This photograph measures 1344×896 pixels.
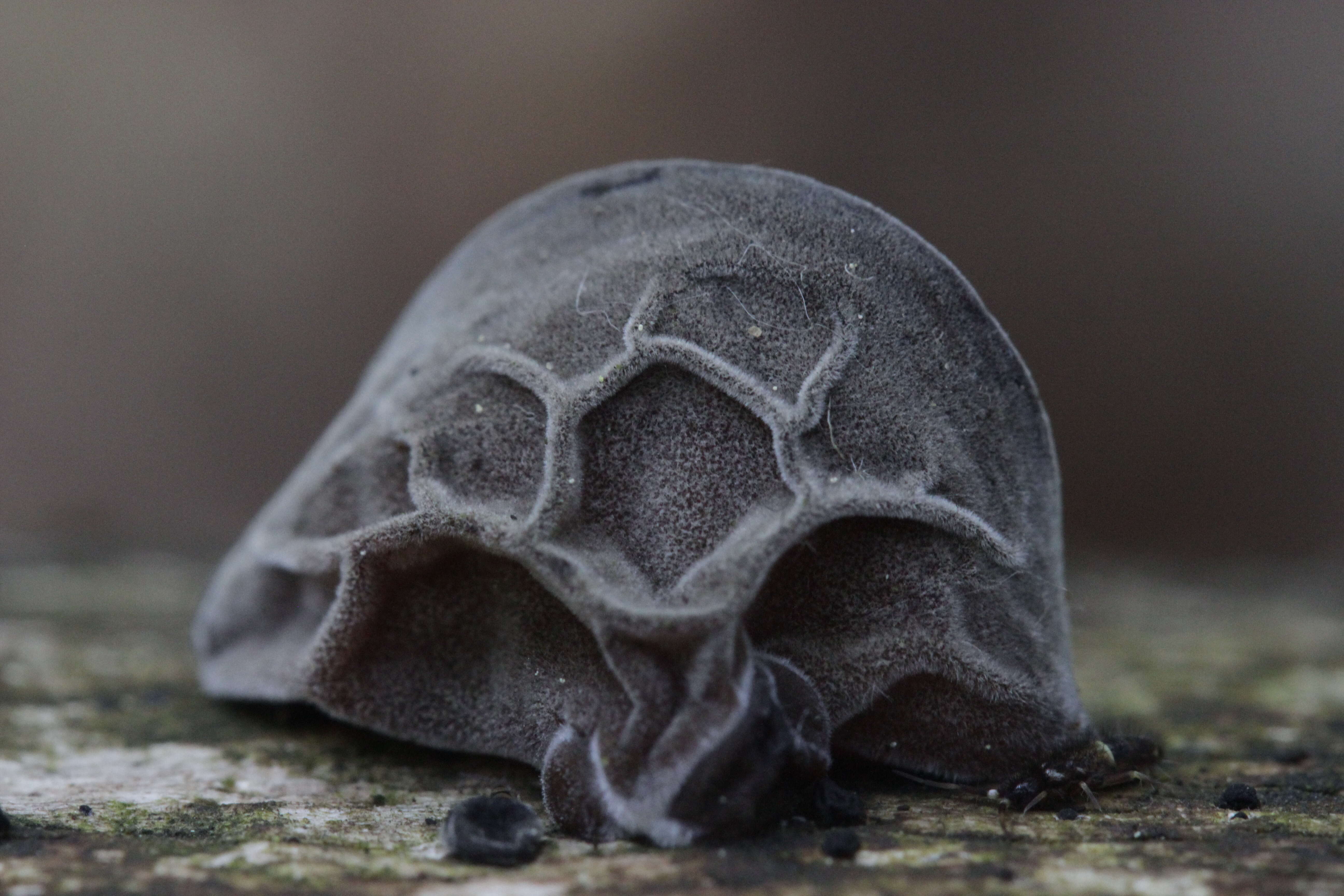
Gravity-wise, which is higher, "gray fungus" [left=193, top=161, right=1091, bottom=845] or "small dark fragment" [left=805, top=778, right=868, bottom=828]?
"gray fungus" [left=193, top=161, right=1091, bottom=845]

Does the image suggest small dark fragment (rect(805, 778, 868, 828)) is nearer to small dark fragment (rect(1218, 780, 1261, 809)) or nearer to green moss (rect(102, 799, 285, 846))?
small dark fragment (rect(1218, 780, 1261, 809))

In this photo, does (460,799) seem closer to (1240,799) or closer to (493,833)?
(493,833)

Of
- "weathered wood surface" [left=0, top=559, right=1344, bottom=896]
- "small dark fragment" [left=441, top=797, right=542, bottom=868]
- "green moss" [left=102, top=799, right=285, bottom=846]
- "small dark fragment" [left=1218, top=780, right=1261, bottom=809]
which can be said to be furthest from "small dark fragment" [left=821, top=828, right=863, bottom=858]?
"green moss" [left=102, top=799, right=285, bottom=846]

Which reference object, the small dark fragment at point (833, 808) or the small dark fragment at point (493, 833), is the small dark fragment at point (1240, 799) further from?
the small dark fragment at point (493, 833)

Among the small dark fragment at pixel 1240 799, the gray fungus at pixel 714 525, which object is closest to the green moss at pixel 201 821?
the gray fungus at pixel 714 525

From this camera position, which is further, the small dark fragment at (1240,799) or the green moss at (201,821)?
the small dark fragment at (1240,799)

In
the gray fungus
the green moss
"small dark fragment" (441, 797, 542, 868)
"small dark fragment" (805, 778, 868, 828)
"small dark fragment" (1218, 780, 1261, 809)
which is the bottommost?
the green moss
